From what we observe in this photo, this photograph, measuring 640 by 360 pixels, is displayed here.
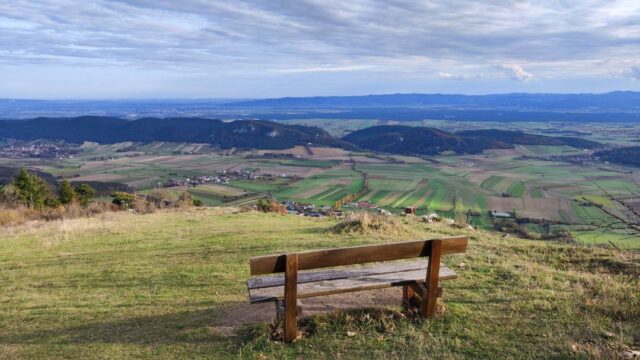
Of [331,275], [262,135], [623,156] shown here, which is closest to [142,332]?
[331,275]

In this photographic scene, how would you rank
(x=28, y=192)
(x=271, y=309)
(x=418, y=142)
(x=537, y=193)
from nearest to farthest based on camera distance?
(x=271, y=309) → (x=28, y=192) → (x=537, y=193) → (x=418, y=142)

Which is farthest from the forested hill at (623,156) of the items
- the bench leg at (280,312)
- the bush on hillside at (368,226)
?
the bench leg at (280,312)

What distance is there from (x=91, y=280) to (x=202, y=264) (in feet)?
7.51

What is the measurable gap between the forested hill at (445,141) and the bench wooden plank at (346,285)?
102 metres

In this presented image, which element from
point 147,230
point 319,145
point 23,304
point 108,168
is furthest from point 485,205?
point 319,145

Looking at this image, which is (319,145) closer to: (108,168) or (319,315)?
(108,168)

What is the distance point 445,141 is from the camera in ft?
366

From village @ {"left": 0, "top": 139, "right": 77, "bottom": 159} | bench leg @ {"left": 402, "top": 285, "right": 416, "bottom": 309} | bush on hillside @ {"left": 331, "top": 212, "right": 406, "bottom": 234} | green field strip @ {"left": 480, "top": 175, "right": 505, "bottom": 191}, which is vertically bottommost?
green field strip @ {"left": 480, "top": 175, "right": 505, "bottom": 191}

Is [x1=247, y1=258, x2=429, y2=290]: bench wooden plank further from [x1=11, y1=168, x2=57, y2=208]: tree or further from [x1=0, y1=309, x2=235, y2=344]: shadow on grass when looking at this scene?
[x1=11, y1=168, x2=57, y2=208]: tree

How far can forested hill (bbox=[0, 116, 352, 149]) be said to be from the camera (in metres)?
120

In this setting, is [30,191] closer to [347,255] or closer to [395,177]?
[347,255]

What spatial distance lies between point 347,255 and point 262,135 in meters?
119

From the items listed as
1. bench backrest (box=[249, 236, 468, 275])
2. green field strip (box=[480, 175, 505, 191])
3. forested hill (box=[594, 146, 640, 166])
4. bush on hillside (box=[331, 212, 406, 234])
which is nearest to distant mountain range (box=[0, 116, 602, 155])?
forested hill (box=[594, 146, 640, 166])

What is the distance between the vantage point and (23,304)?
25.7ft
